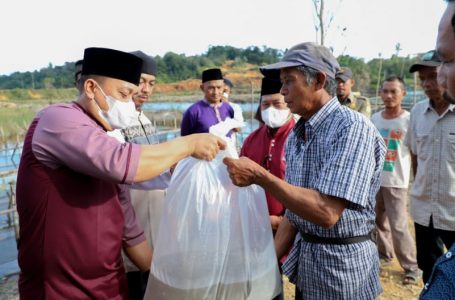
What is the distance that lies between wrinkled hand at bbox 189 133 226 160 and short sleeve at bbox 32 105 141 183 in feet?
0.91

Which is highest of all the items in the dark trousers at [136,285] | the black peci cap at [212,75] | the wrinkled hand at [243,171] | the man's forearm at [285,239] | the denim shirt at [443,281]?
the black peci cap at [212,75]

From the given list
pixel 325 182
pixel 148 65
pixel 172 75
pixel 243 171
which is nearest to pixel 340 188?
pixel 325 182

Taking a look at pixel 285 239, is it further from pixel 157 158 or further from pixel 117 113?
pixel 117 113

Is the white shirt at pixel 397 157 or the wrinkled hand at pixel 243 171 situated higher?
the wrinkled hand at pixel 243 171

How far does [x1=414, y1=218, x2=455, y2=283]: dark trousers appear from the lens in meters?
2.93

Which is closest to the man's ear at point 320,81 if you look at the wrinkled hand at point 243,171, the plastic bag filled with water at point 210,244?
the wrinkled hand at point 243,171

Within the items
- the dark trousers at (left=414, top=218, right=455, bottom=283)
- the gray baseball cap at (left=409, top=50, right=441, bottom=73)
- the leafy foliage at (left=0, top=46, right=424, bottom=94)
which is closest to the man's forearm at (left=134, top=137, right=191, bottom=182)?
the gray baseball cap at (left=409, top=50, right=441, bottom=73)

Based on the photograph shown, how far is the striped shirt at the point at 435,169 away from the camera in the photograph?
286 centimetres

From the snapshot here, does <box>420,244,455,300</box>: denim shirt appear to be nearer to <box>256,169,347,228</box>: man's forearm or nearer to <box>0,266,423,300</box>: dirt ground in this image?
<box>256,169,347,228</box>: man's forearm

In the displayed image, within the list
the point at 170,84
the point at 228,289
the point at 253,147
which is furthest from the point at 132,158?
the point at 170,84

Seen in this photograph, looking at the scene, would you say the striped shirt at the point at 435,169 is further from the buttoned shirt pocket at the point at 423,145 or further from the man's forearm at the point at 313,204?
the man's forearm at the point at 313,204

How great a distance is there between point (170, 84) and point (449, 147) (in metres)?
48.5

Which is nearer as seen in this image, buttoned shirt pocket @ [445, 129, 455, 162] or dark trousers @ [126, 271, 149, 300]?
dark trousers @ [126, 271, 149, 300]

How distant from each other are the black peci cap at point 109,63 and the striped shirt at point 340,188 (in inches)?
32.5
